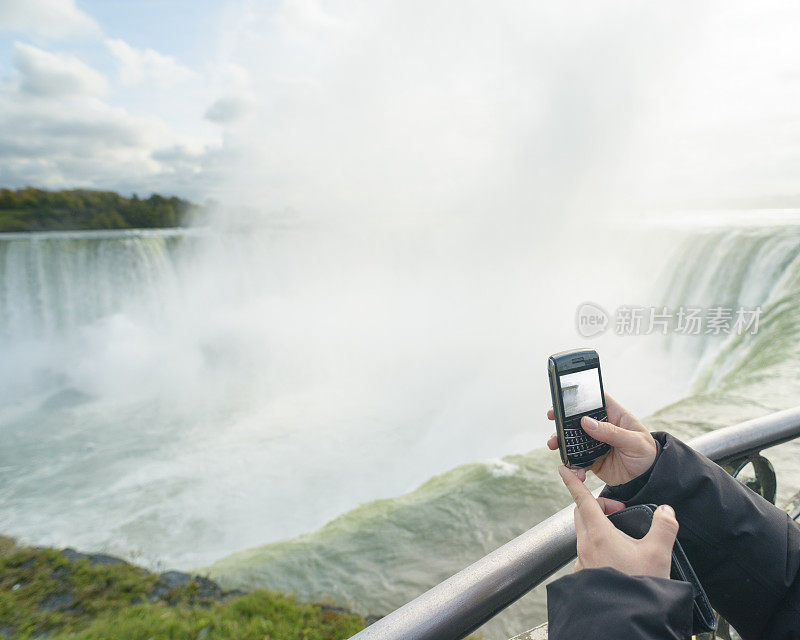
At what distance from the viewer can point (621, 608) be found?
64 centimetres

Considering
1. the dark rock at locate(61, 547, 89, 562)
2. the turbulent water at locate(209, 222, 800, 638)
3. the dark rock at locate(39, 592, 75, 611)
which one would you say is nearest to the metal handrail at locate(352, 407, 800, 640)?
the turbulent water at locate(209, 222, 800, 638)

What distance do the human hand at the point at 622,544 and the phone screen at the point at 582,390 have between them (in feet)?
1.35

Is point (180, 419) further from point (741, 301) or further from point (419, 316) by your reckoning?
point (741, 301)

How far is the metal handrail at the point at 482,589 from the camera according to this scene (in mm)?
701

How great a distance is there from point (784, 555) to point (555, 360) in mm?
598

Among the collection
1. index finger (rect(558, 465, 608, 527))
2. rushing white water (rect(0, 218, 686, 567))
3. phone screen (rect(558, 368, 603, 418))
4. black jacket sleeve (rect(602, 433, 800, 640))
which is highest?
phone screen (rect(558, 368, 603, 418))

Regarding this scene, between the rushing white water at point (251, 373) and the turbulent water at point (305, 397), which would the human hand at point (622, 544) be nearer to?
the turbulent water at point (305, 397)

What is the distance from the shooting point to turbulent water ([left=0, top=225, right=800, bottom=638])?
5.27m

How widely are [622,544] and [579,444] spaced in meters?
0.39

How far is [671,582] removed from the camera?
667mm

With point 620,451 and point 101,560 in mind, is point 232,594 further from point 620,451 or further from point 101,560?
point 620,451

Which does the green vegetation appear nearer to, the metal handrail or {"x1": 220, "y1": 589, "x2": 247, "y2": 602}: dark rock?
{"x1": 220, "y1": 589, "x2": 247, "y2": 602}: dark rock
